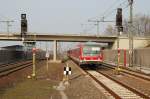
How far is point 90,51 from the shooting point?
4309 cm

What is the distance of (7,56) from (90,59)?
38760 millimetres

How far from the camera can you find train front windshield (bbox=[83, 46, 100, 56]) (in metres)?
43.0

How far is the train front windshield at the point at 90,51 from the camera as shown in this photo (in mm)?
43025

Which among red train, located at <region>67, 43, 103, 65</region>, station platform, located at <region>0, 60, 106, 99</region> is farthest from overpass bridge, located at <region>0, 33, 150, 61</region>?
station platform, located at <region>0, 60, 106, 99</region>

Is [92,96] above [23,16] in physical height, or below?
below

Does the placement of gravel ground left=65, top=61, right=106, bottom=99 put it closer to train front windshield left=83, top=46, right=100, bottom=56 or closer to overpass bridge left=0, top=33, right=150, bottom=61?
train front windshield left=83, top=46, right=100, bottom=56

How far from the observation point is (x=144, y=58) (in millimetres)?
48531

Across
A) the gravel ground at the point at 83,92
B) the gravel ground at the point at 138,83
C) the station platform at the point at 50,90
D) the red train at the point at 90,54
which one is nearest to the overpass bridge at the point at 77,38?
the red train at the point at 90,54

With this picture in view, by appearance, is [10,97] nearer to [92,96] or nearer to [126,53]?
[92,96]

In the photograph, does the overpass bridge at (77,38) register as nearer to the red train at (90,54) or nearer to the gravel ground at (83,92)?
the red train at (90,54)

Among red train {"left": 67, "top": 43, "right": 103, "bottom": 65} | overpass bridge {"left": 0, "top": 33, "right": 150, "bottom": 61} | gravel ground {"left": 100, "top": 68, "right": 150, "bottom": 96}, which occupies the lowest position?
gravel ground {"left": 100, "top": 68, "right": 150, "bottom": 96}

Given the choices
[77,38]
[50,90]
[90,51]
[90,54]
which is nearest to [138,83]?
[50,90]

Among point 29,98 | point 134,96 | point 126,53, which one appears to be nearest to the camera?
point 29,98

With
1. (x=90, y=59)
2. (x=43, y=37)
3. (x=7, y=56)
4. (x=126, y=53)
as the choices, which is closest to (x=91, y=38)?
(x=43, y=37)
